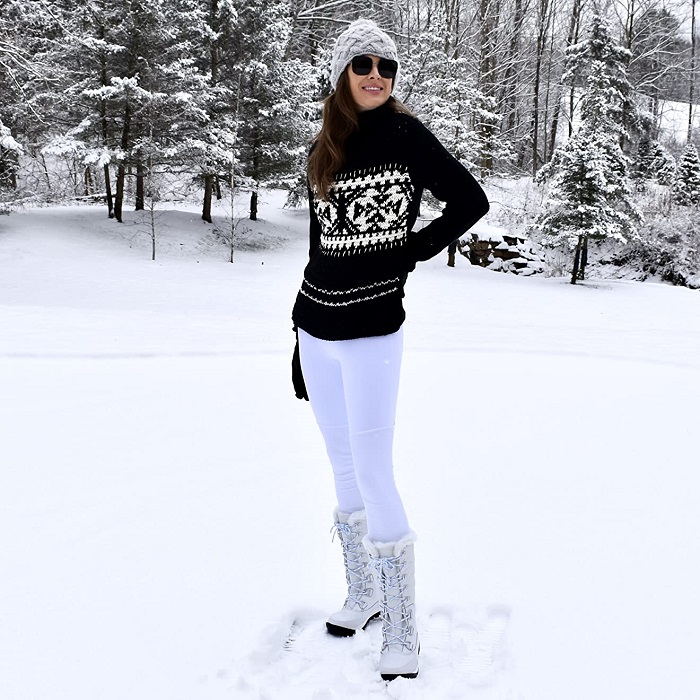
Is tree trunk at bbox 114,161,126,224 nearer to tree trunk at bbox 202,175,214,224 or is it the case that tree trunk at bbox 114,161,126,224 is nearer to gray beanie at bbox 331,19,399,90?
tree trunk at bbox 202,175,214,224

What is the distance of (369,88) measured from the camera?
183 centimetres

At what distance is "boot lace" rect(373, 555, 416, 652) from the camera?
194 centimetres

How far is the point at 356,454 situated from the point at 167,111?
62.6 feet

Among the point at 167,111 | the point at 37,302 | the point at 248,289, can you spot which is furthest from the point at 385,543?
the point at 167,111

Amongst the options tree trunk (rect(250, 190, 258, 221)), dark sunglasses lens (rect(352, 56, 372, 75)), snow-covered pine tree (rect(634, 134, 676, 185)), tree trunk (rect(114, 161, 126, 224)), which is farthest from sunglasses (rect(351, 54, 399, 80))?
snow-covered pine tree (rect(634, 134, 676, 185))

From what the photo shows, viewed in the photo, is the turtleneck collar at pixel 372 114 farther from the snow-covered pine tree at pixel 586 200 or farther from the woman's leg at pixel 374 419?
the snow-covered pine tree at pixel 586 200

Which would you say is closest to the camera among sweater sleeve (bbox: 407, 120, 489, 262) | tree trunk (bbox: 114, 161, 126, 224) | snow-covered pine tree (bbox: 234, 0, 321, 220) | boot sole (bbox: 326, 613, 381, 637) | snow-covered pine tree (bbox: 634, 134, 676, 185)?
sweater sleeve (bbox: 407, 120, 489, 262)

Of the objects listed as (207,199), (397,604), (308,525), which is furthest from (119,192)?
(397,604)

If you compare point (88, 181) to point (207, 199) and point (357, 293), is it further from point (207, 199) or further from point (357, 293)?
point (357, 293)

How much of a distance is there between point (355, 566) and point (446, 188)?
4.26 feet

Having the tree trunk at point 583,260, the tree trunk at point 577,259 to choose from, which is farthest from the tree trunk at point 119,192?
the tree trunk at point 583,260

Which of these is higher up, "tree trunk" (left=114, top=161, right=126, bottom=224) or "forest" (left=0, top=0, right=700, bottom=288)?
"forest" (left=0, top=0, right=700, bottom=288)

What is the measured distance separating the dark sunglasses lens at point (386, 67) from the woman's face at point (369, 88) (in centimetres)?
1

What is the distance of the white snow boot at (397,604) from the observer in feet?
6.31
